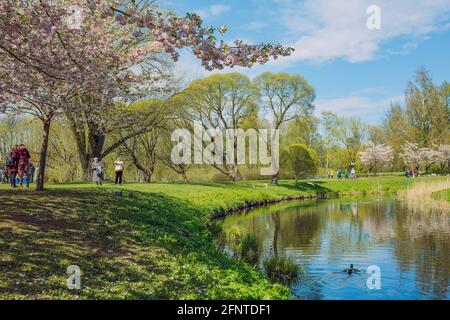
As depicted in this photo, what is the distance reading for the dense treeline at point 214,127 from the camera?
40656mm

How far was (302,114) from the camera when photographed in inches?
2259

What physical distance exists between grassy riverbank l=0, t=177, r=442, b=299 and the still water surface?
231cm

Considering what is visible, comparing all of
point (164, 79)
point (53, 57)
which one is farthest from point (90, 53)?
point (164, 79)

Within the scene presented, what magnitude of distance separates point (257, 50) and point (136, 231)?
287 inches

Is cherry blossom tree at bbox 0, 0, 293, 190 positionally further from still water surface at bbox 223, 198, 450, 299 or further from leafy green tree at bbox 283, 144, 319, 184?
leafy green tree at bbox 283, 144, 319, 184

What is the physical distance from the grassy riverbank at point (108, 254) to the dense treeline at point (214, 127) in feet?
48.7

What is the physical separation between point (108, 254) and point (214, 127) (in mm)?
43772
